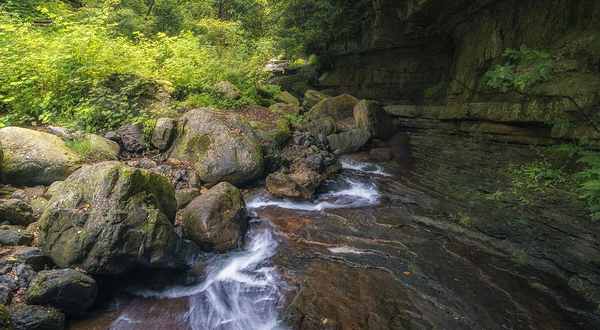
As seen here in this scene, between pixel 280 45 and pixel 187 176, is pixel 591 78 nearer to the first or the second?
pixel 187 176

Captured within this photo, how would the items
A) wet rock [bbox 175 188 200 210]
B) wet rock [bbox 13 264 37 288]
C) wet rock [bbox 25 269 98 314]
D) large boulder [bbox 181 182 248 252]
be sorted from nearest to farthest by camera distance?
wet rock [bbox 25 269 98 314] → wet rock [bbox 13 264 37 288] → large boulder [bbox 181 182 248 252] → wet rock [bbox 175 188 200 210]

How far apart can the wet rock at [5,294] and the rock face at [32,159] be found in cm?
300

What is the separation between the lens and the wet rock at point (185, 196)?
6.48 metres

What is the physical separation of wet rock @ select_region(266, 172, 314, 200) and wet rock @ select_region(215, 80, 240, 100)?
5.16 metres

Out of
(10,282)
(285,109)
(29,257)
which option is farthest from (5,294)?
(285,109)

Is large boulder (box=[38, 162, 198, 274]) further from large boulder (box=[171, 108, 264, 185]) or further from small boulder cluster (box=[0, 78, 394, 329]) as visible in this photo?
large boulder (box=[171, 108, 264, 185])

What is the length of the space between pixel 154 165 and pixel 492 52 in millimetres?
11397

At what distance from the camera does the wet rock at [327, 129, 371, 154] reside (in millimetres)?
11453

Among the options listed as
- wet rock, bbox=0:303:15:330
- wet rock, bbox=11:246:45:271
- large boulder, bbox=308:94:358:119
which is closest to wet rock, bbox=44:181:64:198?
wet rock, bbox=11:246:45:271

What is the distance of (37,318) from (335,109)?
11493mm

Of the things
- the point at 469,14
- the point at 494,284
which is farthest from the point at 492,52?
the point at 494,284

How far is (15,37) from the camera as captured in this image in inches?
317

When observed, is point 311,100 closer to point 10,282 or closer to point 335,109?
point 335,109

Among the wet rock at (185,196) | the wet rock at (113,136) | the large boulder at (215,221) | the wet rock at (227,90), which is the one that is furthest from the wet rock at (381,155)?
the wet rock at (113,136)
